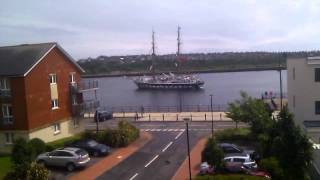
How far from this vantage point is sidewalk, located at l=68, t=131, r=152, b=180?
3253cm

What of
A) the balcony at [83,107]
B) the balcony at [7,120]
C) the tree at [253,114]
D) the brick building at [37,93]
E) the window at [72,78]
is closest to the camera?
the tree at [253,114]

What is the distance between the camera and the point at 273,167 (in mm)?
28516

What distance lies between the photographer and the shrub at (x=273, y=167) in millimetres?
28116

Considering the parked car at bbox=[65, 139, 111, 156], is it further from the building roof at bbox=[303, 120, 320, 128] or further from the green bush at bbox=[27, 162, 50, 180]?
the building roof at bbox=[303, 120, 320, 128]

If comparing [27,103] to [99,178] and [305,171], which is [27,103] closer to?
[99,178]

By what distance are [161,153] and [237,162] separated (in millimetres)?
9751

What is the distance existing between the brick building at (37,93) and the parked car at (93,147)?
15.2ft

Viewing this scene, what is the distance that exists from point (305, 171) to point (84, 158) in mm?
15018

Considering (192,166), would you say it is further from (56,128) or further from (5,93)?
(5,93)

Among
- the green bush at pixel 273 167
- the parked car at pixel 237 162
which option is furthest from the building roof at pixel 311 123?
the green bush at pixel 273 167

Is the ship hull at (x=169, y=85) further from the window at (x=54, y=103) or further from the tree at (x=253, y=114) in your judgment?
the window at (x=54, y=103)

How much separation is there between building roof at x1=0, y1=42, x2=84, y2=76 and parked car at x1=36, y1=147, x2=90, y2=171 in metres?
8.89

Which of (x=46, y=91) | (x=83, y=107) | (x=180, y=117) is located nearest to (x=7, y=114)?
(x=46, y=91)

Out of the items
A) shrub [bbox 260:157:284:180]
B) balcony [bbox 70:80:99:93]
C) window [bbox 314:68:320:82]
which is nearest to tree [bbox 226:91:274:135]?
window [bbox 314:68:320:82]
